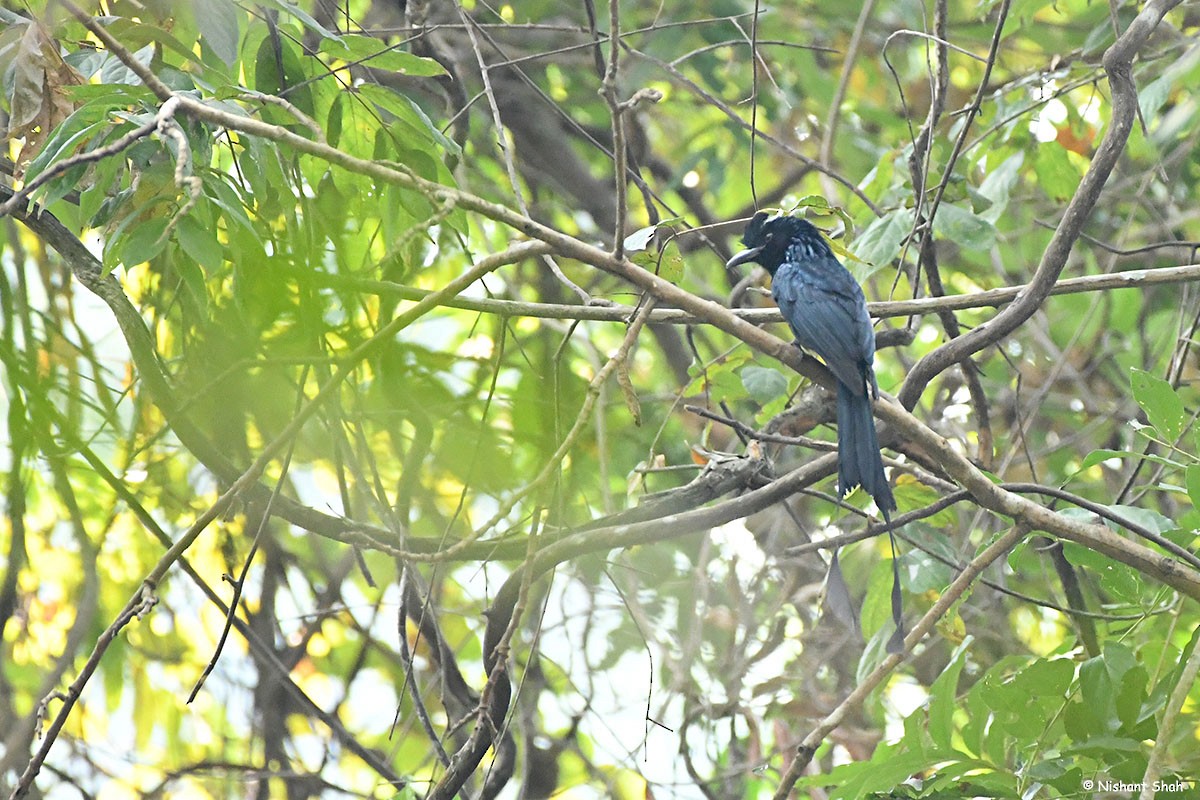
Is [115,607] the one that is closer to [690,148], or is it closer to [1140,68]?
[690,148]

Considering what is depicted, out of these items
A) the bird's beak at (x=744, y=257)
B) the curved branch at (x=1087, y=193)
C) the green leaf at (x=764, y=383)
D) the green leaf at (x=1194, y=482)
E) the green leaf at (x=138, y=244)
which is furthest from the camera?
the bird's beak at (x=744, y=257)

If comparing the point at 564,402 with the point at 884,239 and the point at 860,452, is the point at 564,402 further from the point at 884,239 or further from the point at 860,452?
the point at 884,239

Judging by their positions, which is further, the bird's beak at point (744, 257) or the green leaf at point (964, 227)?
the bird's beak at point (744, 257)

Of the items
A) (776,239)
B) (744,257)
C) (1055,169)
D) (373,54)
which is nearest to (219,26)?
(373,54)

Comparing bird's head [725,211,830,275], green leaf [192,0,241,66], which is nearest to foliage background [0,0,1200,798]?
green leaf [192,0,241,66]

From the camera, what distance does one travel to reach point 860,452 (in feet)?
9.11

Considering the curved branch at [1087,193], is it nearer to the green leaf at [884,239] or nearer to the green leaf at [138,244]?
the green leaf at [884,239]

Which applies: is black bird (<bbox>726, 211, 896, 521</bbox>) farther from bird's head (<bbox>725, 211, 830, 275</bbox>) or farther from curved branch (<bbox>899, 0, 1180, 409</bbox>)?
curved branch (<bbox>899, 0, 1180, 409</bbox>)

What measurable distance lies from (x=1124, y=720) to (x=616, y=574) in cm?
238

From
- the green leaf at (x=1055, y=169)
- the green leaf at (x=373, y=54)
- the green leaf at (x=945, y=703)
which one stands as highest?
the green leaf at (x=1055, y=169)

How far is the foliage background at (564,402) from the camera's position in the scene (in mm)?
2221

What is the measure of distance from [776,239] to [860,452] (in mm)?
1334

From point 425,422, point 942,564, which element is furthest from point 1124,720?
point 425,422

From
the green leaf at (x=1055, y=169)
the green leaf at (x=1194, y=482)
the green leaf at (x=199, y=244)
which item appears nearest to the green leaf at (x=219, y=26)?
the green leaf at (x=199, y=244)
